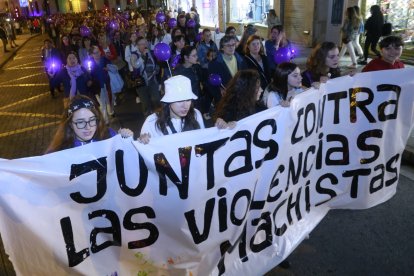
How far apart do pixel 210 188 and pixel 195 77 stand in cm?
339

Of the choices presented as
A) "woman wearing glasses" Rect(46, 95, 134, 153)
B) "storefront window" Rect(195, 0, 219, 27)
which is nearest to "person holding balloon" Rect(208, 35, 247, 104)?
"woman wearing glasses" Rect(46, 95, 134, 153)

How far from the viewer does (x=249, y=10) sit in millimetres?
18344

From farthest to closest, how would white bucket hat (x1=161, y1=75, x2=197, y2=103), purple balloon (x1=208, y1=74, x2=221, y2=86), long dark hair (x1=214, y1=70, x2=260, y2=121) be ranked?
purple balloon (x1=208, y1=74, x2=221, y2=86), long dark hair (x1=214, y1=70, x2=260, y2=121), white bucket hat (x1=161, y1=75, x2=197, y2=103)

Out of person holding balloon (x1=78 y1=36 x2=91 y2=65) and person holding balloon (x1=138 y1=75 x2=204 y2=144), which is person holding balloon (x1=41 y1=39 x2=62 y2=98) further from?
person holding balloon (x1=138 y1=75 x2=204 y2=144)

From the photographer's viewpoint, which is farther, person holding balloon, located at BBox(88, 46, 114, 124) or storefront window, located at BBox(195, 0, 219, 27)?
storefront window, located at BBox(195, 0, 219, 27)

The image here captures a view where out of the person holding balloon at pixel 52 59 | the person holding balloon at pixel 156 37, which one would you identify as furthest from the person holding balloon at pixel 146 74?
the person holding balloon at pixel 52 59

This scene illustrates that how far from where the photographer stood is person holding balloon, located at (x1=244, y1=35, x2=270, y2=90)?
5.79 meters

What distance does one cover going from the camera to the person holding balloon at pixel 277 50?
6285 mm

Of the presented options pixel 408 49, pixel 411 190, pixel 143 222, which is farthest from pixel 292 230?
pixel 408 49

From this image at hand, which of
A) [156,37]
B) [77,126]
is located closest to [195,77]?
[77,126]

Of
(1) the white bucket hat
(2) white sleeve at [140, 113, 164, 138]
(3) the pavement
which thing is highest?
(1) the white bucket hat

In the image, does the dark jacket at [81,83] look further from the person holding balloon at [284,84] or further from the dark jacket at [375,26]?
the dark jacket at [375,26]

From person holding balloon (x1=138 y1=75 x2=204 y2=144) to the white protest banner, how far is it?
0.49 metres

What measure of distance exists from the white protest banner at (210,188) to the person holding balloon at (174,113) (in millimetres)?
488
